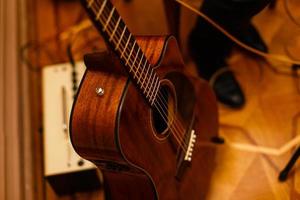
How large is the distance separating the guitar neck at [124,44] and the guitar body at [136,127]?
0.9 inches

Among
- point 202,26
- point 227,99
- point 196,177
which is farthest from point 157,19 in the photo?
point 196,177

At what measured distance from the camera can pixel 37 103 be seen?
1.41 meters

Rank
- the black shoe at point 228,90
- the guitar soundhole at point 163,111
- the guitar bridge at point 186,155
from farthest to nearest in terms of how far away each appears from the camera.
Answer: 1. the black shoe at point 228,90
2. the guitar bridge at point 186,155
3. the guitar soundhole at point 163,111

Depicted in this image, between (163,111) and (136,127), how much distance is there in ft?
0.43

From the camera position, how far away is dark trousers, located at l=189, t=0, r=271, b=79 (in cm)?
101

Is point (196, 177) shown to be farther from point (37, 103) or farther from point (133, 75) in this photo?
point (37, 103)

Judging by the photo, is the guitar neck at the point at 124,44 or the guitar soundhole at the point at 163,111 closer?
the guitar neck at the point at 124,44

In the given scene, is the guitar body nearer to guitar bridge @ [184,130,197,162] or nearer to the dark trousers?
guitar bridge @ [184,130,197,162]

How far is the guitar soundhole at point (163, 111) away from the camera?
2.80 feet

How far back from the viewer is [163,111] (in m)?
0.88

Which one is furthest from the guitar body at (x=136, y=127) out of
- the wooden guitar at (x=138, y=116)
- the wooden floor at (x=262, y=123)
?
the wooden floor at (x=262, y=123)

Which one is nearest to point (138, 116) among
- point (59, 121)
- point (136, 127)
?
point (136, 127)

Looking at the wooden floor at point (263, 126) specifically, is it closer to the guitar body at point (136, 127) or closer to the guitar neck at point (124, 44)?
the guitar body at point (136, 127)

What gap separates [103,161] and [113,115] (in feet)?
0.41
